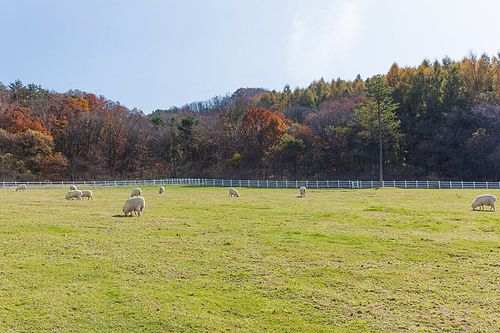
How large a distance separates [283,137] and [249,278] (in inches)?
1912

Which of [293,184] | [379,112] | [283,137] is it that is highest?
[379,112]

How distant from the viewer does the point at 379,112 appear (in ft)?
150

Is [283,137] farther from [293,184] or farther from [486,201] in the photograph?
[486,201]

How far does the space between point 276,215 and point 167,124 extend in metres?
61.5

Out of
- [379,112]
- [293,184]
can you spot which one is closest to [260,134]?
[293,184]

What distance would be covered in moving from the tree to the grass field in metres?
35.6

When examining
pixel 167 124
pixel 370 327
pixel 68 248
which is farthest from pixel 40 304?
pixel 167 124

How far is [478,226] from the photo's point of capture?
1234 centimetres

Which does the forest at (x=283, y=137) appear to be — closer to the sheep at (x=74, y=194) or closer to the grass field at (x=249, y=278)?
the sheep at (x=74, y=194)

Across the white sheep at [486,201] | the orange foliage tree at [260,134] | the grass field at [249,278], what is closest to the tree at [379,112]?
the orange foliage tree at [260,134]

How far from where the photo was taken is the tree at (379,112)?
44781mm

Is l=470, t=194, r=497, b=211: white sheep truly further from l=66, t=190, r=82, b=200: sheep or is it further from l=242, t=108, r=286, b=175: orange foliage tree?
l=242, t=108, r=286, b=175: orange foliage tree

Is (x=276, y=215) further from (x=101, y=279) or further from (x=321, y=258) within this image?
(x=101, y=279)

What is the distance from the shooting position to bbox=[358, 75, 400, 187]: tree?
147 feet
